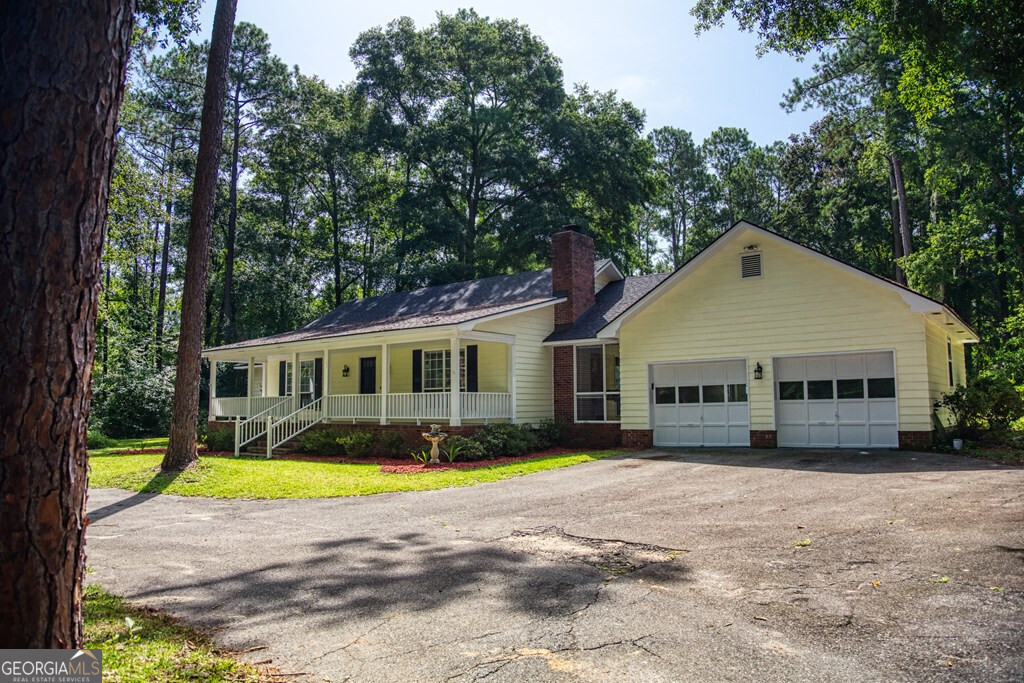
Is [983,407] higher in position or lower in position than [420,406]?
lower

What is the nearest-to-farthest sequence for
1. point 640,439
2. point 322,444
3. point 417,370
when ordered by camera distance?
1. point 640,439
2. point 322,444
3. point 417,370

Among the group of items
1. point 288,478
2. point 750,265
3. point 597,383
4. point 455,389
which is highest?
point 750,265

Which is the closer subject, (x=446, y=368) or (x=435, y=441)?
(x=435, y=441)

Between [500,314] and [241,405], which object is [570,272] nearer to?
[500,314]

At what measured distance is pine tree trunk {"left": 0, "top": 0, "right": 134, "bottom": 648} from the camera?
2.65 meters

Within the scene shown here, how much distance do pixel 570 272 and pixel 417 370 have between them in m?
5.80

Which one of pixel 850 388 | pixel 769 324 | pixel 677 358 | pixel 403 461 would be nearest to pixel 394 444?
pixel 403 461

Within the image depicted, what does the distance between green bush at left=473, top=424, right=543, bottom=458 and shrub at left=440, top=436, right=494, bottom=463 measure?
245 mm

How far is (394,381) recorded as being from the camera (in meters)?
23.0

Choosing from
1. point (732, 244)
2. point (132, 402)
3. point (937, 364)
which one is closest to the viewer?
point (937, 364)

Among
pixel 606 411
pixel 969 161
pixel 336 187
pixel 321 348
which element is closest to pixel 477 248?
pixel 336 187

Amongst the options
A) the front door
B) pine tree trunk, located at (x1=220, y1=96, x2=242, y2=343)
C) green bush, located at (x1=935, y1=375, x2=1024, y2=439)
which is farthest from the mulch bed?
pine tree trunk, located at (x1=220, y1=96, x2=242, y2=343)

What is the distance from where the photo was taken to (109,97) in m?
2.99

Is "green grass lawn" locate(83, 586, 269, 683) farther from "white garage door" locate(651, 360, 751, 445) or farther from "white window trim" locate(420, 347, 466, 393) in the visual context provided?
"white window trim" locate(420, 347, 466, 393)
